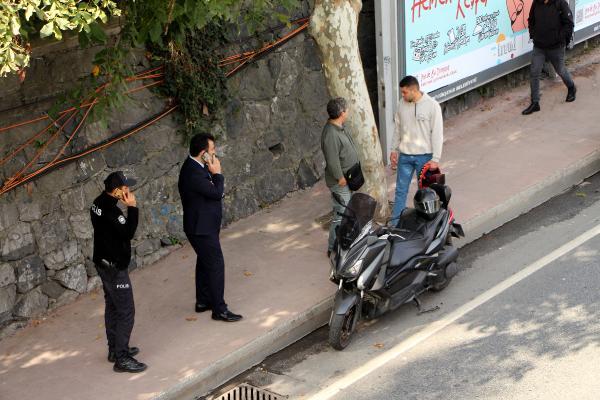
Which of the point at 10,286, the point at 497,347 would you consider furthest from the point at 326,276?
the point at 10,286

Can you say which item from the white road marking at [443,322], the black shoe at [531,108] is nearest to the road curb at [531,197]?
the white road marking at [443,322]

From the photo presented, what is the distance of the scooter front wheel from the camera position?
8.16 m

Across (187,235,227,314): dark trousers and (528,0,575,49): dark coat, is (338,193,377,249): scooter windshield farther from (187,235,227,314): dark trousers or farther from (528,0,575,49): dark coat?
(528,0,575,49): dark coat

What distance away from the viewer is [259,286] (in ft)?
31.2

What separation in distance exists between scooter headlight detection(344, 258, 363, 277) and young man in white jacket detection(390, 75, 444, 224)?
169 cm

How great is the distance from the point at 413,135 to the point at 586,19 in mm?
6311

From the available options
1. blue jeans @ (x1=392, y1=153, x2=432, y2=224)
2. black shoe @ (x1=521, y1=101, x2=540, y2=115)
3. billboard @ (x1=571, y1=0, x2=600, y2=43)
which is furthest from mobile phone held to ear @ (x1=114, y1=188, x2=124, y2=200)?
billboard @ (x1=571, y1=0, x2=600, y2=43)

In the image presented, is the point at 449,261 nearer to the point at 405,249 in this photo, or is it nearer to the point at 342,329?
the point at 405,249

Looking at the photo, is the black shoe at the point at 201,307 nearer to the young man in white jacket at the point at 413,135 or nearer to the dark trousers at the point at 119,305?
the dark trousers at the point at 119,305

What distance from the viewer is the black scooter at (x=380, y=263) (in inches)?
325

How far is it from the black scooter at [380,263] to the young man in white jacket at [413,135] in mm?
903

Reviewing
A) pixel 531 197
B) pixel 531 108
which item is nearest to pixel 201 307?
pixel 531 197

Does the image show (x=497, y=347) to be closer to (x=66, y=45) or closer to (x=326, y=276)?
(x=326, y=276)

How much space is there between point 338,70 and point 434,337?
3052 millimetres
